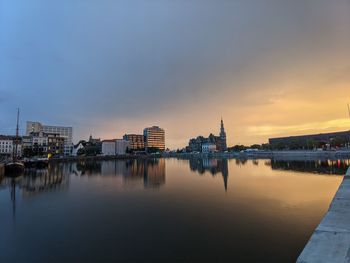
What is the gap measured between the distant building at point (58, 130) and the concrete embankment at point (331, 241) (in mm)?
146360

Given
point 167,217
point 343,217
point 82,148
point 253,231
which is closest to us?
point 343,217

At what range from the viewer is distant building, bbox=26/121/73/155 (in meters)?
143

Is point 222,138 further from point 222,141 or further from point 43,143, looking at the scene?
point 43,143

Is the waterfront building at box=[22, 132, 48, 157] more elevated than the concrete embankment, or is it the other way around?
the waterfront building at box=[22, 132, 48, 157]

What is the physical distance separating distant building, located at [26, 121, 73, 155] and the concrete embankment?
14636 cm

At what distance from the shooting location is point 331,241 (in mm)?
6758

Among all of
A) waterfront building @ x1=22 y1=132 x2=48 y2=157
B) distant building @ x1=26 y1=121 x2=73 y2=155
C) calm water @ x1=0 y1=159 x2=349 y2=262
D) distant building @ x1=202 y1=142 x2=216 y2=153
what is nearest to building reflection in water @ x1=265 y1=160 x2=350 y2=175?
calm water @ x1=0 y1=159 x2=349 y2=262

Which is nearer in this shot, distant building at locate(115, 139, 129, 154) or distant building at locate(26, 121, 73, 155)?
distant building at locate(26, 121, 73, 155)

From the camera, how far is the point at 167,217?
1367 centimetres

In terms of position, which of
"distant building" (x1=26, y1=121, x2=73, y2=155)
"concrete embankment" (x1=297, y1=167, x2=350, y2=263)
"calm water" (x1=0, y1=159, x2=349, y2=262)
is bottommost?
"calm water" (x1=0, y1=159, x2=349, y2=262)

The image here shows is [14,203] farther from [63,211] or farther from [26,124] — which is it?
[26,124]

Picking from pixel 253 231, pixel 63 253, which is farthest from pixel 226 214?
pixel 63 253

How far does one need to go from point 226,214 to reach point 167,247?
588cm

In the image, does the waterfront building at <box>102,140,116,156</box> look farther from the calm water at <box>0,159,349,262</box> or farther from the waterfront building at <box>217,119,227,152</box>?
the calm water at <box>0,159,349,262</box>
